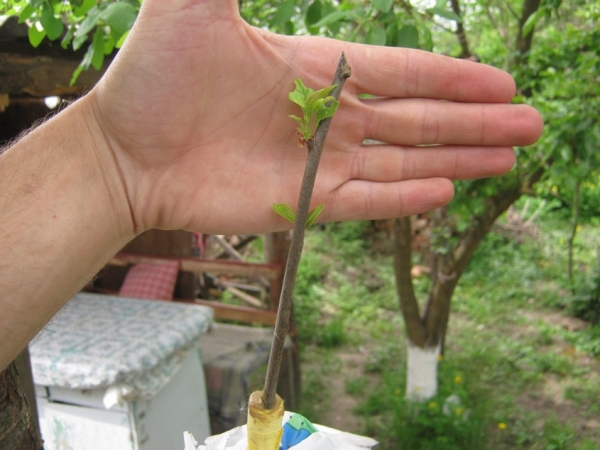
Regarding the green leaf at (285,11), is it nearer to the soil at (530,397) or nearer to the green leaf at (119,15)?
the green leaf at (119,15)

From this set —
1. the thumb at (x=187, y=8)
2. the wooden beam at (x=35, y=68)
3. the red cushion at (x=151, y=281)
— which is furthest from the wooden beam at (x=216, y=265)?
the thumb at (x=187, y=8)

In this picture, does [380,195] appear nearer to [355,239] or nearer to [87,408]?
[87,408]

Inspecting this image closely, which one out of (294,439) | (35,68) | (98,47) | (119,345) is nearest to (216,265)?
(119,345)

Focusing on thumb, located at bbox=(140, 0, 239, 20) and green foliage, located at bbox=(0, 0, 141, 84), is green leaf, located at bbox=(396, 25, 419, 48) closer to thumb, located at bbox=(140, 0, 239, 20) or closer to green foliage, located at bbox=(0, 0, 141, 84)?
thumb, located at bbox=(140, 0, 239, 20)

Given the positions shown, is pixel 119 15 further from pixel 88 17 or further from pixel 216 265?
pixel 216 265

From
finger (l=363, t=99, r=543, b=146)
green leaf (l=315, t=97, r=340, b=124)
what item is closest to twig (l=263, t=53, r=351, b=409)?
green leaf (l=315, t=97, r=340, b=124)
